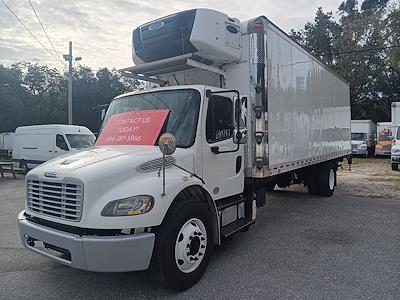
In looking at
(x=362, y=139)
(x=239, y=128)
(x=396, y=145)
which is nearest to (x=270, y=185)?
(x=239, y=128)

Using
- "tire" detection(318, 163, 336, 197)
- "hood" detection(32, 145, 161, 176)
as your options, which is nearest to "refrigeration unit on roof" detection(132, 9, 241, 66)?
"hood" detection(32, 145, 161, 176)

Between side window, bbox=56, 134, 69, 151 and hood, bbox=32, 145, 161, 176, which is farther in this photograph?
side window, bbox=56, 134, 69, 151

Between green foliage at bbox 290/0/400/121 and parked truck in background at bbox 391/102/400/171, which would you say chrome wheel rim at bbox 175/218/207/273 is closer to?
parked truck in background at bbox 391/102/400/171

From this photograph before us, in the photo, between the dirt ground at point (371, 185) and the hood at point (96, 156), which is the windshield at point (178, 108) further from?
the dirt ground at point (371, 185)

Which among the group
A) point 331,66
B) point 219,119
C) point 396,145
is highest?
point 331,66

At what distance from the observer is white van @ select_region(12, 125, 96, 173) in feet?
56.2

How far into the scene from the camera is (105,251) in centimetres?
344

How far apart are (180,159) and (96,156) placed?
0.98 meters

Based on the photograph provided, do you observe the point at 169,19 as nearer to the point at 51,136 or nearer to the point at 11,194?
the point at 11,194

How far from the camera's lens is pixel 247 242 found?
5.86 m

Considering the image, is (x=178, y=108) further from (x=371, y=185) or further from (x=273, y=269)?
(x=371, y=185)

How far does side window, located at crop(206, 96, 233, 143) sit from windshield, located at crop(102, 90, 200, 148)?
219 millimetres

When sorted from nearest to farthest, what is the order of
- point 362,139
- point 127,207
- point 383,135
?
point 127,207, point 383,135, point 362,139

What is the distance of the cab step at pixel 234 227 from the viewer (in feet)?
16.1
